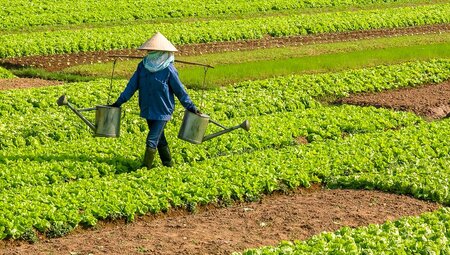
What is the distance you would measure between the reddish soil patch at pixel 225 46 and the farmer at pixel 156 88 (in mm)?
11278

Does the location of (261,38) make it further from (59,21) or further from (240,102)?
(240,102)

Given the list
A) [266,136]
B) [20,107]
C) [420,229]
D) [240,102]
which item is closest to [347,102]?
[240,102]

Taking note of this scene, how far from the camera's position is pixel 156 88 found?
15.9 meters

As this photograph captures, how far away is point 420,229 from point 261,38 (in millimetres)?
21301

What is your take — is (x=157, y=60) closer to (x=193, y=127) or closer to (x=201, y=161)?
(x=193, y=127)

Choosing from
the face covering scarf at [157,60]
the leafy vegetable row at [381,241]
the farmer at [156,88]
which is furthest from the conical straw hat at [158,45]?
the leafy vegetable row at [381,241]

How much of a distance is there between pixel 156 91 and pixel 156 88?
0.04m

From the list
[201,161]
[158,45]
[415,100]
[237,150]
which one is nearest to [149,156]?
[201,161]

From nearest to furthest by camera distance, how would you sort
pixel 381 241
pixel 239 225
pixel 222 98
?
pixel 381 241, pixel 239 225, pixel 222 98

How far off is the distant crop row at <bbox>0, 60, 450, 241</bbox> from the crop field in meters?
0.03

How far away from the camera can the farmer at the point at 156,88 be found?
15.9 metres

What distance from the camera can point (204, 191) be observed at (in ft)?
48.3

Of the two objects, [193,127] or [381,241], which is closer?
[381,241]

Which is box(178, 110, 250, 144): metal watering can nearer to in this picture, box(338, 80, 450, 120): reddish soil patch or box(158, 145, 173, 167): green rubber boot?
box(158, 145, 173, 167): green rubber boot
